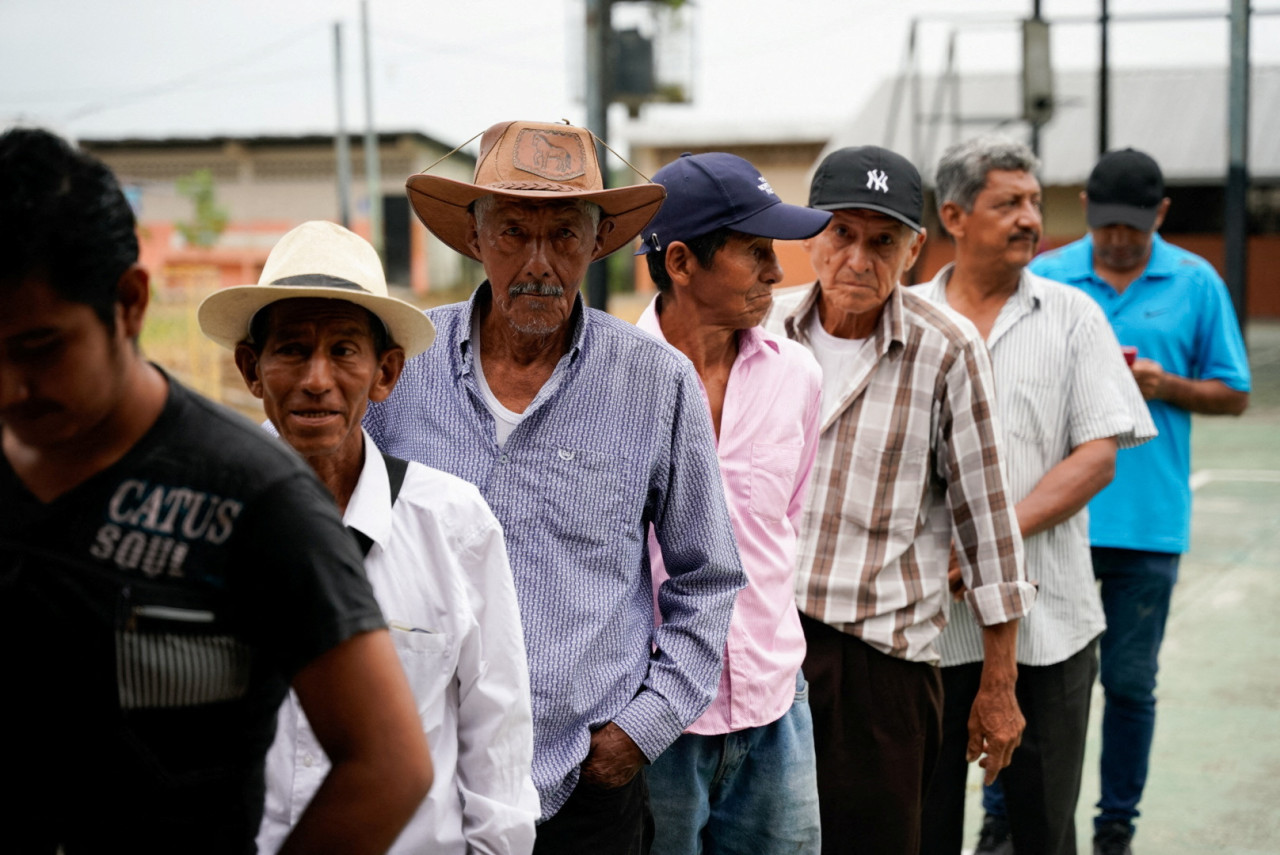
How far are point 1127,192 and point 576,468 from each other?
2.97 meters

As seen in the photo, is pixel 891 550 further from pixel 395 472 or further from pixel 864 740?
pixel 395 472

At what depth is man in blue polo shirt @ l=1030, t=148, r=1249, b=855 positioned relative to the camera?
4.26 meters

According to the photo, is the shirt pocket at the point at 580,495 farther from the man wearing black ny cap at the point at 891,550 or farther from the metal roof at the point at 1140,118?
the metal roof at the point at 1140,118

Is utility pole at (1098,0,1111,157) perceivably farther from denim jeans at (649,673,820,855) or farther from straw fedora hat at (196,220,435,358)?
straw fedora hat at (196,220,435,358)

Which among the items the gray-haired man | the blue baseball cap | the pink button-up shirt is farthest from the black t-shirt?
the gray-haired man

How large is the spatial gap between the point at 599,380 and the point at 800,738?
1010mm

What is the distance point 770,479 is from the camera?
2809mm

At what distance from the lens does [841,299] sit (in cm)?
317

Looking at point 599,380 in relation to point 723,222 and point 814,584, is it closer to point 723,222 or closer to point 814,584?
point 723,222

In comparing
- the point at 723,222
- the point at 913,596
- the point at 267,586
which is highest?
the point at 723,222

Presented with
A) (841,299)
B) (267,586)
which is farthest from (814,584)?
(267,586)

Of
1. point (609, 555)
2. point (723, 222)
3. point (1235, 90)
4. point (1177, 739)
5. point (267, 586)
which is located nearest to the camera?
point (267, 586)

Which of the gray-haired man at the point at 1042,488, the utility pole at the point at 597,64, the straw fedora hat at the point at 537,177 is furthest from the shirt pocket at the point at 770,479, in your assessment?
the utility pole at the point at 597,64

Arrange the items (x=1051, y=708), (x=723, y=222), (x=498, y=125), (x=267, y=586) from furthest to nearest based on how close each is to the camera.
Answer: (x=1051, y=708), (x=723, y=222), (x=498, y=125), (x=267, y=586)
